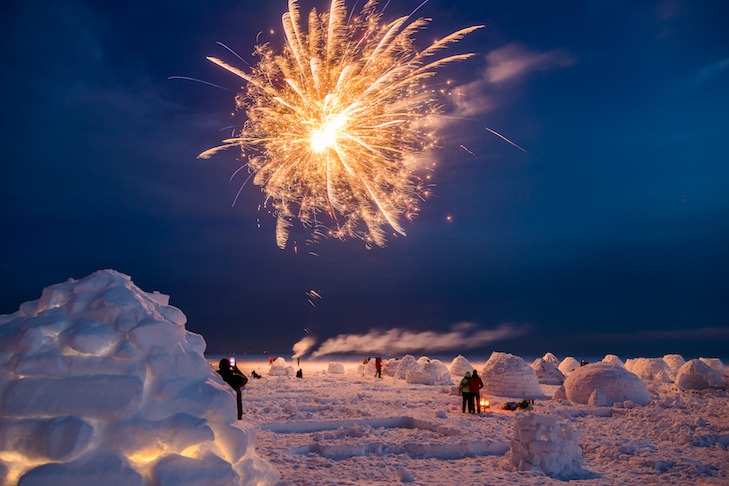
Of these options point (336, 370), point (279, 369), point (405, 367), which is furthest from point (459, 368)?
point (279, 369)

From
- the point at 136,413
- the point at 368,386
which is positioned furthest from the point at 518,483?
the point at 368,386

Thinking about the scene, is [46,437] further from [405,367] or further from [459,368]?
[459,368]

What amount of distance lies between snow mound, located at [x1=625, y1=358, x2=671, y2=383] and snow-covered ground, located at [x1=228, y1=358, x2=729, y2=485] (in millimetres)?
8309

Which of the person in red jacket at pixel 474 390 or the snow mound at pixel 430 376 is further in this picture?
the snow mound at pixel 430 376

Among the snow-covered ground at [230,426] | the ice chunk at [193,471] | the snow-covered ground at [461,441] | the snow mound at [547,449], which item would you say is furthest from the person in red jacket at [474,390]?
the ice chunk at [193,471]

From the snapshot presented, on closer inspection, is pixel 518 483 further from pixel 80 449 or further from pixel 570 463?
pixel 80 449

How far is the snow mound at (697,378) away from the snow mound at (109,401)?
2161cm

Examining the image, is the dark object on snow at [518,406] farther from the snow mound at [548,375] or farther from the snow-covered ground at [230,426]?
the snow mound at [548,375]

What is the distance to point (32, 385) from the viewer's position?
4625 millimetres

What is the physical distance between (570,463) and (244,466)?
5484 mm

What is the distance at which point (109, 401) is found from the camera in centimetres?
459

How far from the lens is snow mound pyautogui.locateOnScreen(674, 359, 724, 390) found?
2130cm

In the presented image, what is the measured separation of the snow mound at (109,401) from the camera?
4.36m

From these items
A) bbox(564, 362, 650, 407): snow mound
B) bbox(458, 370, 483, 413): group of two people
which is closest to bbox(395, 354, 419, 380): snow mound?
bbox(564, 362, 650, 407): snow mound
